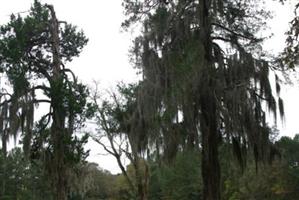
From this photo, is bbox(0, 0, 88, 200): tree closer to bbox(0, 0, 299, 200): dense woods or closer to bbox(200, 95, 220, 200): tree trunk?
bbox(0, 0, 299, 200): dense woods

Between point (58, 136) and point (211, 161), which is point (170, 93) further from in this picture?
point (58, 136)

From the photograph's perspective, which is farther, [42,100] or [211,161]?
[42,100]

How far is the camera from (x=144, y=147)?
52.6 feet

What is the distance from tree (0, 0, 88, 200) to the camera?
19312 mm

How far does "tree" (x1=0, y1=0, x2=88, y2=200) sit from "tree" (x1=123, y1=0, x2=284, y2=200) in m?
4.50

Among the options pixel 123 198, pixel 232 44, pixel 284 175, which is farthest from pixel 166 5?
pixel 123 198

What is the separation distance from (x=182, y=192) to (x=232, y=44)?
122 ft

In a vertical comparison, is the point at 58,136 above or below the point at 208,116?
above

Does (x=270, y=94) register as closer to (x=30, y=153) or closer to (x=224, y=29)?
(x=224, y=29)

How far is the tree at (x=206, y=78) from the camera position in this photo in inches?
567

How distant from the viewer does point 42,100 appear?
2002cm

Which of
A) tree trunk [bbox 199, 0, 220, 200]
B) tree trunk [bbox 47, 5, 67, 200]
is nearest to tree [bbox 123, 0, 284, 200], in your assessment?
tree trunk [bbox 199, 0, 220, 200]

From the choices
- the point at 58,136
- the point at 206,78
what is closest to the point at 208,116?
the point at 206,78

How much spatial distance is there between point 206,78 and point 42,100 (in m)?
7.61
